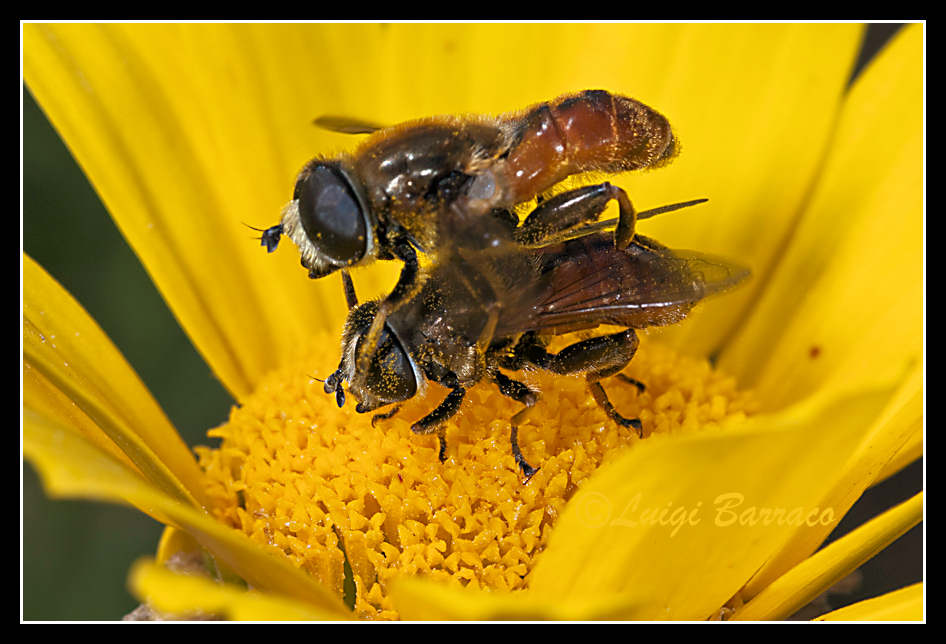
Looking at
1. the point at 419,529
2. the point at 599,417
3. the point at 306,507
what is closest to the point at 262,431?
the point at 306,507

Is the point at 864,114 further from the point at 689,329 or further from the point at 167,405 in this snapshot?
the point at 167,405

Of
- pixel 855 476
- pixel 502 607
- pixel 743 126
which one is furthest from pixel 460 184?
pixel 743 126

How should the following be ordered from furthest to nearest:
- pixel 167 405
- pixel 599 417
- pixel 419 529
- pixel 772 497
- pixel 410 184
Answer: pixel 167 405
pixel 599 417
pixel 419 529
pixel 410 184
pixel 772 497

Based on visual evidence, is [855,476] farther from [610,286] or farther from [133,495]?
[133,495]

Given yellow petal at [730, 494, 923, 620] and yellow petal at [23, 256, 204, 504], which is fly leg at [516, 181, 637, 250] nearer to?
yellow petal at [730, 494, 923, 620]

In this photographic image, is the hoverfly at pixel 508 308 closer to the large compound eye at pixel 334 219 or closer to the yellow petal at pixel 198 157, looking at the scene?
the large compound eye at pixel 334 219

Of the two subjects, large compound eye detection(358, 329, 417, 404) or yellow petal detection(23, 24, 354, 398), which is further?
yellow petal detection(23, 24, 354, 398)

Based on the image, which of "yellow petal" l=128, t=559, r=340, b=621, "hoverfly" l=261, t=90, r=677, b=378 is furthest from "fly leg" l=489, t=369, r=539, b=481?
"yellow petal" l=128, t=559, r=340, b=621
